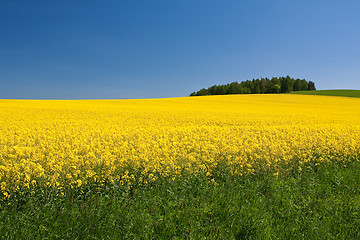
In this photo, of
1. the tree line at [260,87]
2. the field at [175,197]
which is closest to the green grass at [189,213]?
the field at [175,197]

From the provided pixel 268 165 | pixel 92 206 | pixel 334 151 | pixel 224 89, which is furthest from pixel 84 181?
pixel 224 89

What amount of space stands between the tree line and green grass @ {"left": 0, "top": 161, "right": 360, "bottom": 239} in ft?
292

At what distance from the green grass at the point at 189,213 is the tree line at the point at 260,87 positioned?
8912 cm

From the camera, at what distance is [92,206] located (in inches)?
163

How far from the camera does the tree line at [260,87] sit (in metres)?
93.9

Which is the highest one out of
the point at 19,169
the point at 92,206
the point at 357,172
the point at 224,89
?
the point at 224,89

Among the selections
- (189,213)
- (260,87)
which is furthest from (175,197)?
(260,87)

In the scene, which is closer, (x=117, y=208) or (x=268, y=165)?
(x=117, y=208)

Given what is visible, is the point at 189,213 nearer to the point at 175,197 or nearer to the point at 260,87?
the point at 175,197

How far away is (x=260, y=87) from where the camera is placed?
327 feet

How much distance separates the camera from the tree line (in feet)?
308

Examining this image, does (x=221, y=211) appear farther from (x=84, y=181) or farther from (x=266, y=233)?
(x=84, y=181)

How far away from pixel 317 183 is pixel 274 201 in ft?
6.00

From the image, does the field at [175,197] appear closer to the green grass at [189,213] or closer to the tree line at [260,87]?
the green grass at [189,213]
